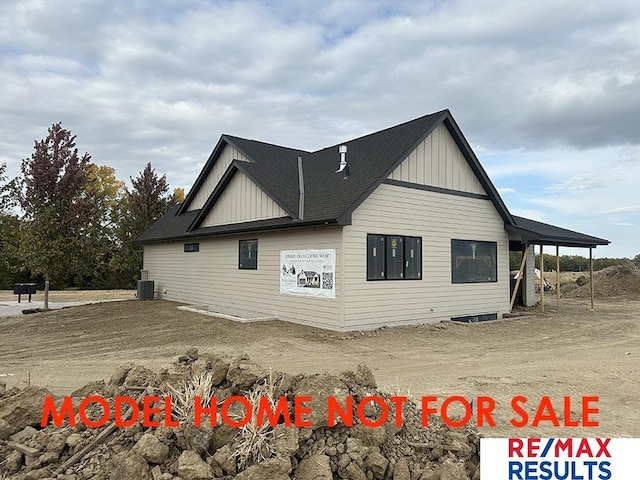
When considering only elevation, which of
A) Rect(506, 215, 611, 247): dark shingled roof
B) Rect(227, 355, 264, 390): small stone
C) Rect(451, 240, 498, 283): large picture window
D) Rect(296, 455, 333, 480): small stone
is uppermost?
Rect(506, 215, 611, 247): dark shingled roof

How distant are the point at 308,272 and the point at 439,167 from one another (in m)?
5.38

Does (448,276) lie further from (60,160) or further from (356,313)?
(60,160)

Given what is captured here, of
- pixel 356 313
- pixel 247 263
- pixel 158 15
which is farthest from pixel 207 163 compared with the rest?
pixel 356 313

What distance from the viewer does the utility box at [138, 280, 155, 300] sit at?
21641mm

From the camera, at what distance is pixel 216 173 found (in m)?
20.4

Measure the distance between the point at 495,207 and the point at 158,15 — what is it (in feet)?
39.2

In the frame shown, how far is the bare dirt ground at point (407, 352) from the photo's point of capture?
6.56 meters

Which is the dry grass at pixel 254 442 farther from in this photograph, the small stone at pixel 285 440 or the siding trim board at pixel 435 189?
the siding trim board at pixel 435 189

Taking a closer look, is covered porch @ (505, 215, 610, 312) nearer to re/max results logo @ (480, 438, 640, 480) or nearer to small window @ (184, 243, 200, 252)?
small window @ (184, 243, 200, 252)

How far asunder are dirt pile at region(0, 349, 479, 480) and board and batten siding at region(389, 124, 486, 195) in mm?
9660

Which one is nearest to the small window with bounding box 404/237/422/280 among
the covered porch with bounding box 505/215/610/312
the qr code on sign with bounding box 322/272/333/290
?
the qr code on sign with bounding box 322/272/333/290

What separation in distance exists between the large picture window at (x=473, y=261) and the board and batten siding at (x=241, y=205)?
18.6 feet

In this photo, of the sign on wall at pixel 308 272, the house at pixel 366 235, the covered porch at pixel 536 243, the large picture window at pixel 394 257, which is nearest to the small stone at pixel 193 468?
the house at pixel 366 235

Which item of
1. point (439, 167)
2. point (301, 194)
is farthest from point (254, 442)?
point (439, 167)
